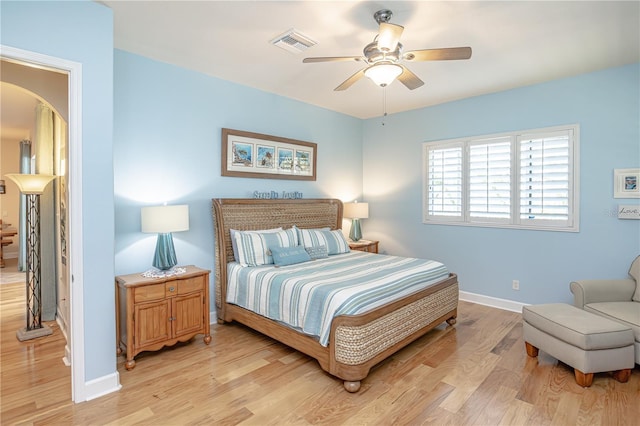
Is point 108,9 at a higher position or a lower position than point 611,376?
higher

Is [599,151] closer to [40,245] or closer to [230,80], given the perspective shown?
[230,80]

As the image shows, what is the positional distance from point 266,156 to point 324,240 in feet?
4.41

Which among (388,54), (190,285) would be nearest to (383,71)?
(388,54)

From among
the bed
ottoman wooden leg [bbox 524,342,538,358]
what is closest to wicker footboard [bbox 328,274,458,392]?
the bed

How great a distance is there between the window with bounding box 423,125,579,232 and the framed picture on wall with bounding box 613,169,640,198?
0.35m

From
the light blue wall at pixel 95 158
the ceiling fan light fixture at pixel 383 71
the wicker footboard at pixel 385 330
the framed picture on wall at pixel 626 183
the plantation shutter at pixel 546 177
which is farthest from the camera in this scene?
the plantation shutter at pixel 546 177

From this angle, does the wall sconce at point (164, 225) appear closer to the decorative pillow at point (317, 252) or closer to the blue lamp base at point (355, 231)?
the decorative pillow at point (317, 252)

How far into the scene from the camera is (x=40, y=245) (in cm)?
374

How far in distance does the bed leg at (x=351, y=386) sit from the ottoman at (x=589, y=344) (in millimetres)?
1697

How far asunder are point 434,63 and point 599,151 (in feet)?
6.95

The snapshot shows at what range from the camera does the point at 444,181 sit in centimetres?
492

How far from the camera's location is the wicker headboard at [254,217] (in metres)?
3.76

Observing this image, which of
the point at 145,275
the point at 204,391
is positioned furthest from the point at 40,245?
the point at 204,391

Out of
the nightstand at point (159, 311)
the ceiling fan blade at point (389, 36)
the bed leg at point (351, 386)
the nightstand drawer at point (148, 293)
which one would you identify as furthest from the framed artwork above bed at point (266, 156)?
the bed leg at point (351, 386)
